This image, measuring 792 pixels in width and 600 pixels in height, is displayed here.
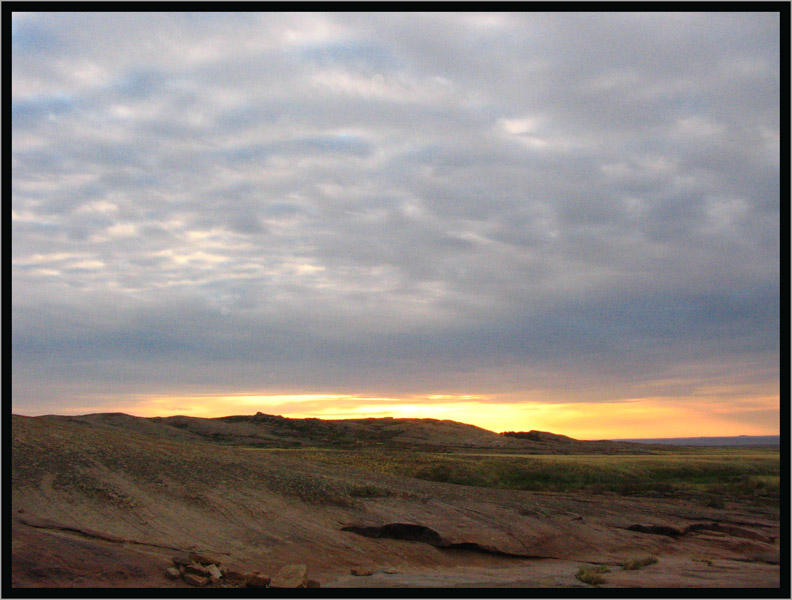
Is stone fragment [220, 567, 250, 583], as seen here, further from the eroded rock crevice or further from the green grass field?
the green grass field

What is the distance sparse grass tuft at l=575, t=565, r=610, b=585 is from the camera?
22388 mm

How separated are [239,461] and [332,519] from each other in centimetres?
1109

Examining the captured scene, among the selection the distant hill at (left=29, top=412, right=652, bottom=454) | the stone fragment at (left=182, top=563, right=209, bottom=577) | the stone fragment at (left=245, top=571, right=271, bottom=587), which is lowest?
the distant hill at (left=29, top=412, right=652, bottom=454)

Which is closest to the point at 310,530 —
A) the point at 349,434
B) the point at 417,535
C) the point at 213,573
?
the point at 417,535

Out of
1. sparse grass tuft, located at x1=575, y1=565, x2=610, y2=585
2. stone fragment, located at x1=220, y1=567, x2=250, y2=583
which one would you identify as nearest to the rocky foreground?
stone fragment, located at x1=220, y1=567, x2=250, y2=583

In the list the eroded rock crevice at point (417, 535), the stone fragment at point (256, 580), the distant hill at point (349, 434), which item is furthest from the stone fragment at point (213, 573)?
the distant hill at point (349, 434)

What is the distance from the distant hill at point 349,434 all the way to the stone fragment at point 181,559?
66312 mm

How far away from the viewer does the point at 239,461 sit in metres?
39.7

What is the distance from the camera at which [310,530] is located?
29188 mm

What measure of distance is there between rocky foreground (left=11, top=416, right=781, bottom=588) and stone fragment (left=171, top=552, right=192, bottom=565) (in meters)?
0.06

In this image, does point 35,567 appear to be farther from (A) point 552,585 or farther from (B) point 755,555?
(B) point 755,555

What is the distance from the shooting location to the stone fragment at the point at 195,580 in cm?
2136

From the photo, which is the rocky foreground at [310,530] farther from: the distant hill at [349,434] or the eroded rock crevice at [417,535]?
the distant hill at [349,434]

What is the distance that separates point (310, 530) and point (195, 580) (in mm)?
8376
